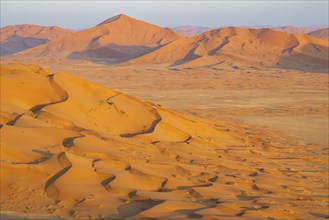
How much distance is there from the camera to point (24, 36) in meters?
92.1

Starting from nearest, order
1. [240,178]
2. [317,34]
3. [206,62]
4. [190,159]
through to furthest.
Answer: [240,178] → [190,159] → [206,62] → [317,34]

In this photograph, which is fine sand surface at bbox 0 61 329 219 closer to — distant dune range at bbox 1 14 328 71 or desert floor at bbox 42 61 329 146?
desert floor at bbox 42 61 329 146

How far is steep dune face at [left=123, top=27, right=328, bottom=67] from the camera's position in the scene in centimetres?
4938

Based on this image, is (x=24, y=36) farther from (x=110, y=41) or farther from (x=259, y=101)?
(x=259, y=101)

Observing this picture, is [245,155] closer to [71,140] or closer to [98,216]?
[71,140]

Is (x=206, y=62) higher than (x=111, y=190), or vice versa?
(x=111, y=190)

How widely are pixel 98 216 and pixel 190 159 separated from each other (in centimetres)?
343

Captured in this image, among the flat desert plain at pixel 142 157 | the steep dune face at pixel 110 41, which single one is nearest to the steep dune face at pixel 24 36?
the steep dune face at pixel 110 41

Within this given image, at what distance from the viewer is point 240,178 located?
21.9 feet

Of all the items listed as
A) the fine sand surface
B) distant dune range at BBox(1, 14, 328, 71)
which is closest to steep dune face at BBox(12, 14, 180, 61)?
distant dune range at BBox(1, 14, 328, 71)

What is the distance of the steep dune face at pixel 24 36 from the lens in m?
84.4

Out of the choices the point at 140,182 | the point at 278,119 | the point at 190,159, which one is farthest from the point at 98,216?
the point at 278,119

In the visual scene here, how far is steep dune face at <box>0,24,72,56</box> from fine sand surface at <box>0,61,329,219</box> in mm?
74836

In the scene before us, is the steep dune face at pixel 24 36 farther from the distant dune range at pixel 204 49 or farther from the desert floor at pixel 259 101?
the desert floor at pixel 259 101
